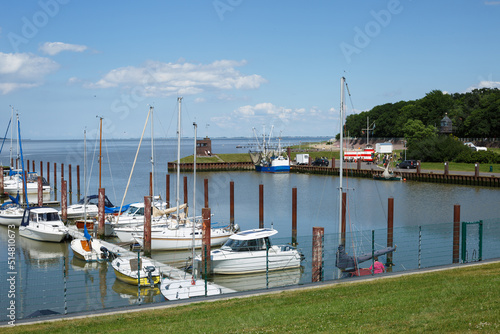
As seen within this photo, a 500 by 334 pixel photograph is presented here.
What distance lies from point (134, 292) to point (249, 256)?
634 cm

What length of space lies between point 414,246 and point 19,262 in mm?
24147

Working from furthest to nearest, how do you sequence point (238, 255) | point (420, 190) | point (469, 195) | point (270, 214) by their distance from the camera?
point (420, 190), point (469, 195), point (270, 214), point (238, 255)

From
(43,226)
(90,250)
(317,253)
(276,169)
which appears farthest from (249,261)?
(276,169)

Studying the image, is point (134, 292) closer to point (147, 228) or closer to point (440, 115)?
point (147, 228)

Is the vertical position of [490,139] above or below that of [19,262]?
above

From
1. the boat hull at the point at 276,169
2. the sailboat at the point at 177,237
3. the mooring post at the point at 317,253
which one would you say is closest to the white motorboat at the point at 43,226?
the sailboat at the point at 177,237

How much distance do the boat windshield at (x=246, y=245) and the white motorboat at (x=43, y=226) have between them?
14807 millimetres

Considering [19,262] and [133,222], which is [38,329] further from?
[133,222]

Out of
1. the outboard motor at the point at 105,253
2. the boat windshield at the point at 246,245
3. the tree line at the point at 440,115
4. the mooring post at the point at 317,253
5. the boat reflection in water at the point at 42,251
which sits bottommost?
the boat reflection in water at the point at 42,251

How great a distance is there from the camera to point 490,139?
113312 millimetres

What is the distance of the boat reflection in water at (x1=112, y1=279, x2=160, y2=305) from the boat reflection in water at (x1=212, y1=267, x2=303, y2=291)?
369 centimetres

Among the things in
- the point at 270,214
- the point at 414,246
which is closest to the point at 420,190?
the point at 270,214

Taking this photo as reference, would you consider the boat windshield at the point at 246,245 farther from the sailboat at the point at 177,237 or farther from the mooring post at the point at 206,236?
the sailboat at the point at 177,237

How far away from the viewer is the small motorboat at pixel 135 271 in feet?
78.4
